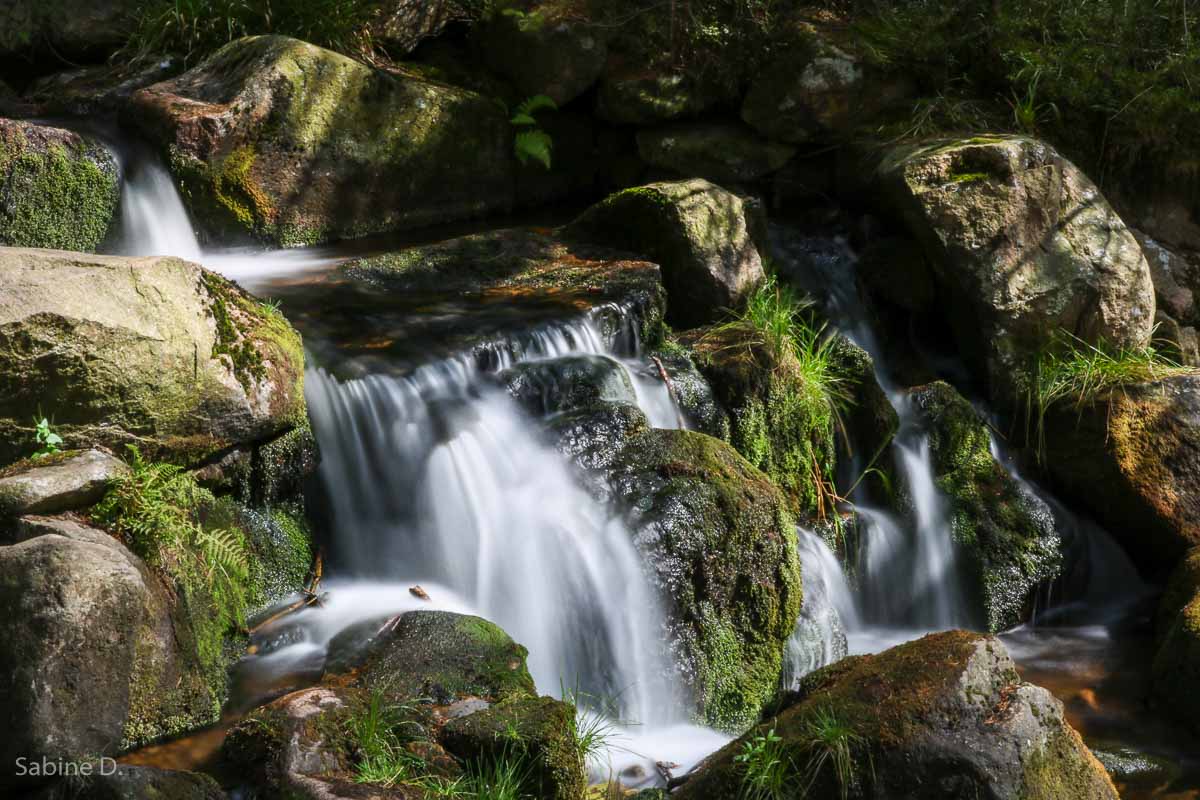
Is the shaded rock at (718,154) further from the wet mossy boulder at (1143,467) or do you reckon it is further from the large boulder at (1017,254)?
the wet mossy boulder at (1143,467)

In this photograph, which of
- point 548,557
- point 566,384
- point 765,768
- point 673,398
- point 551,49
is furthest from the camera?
point 551,49

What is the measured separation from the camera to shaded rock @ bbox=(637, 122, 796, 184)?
873 centimetres

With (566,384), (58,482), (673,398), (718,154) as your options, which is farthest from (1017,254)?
(58,482)

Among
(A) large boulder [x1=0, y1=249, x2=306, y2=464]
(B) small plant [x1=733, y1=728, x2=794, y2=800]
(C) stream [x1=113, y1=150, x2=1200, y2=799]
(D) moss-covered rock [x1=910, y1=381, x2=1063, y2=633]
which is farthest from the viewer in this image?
(D) moss-covered rock [x1=910, y1=381, x2=1063, y2=633]

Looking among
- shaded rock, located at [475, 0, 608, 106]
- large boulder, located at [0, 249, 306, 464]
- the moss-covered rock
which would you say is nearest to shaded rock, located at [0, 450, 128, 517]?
large boulder, located at [0, 249, 306, 464]

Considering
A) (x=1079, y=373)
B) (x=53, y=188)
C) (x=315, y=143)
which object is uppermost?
(x=315, y=143)

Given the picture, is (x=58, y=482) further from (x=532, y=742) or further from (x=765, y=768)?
(x=765, y=768)

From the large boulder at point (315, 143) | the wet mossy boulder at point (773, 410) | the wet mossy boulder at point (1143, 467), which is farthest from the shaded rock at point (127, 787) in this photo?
the wet mossy boulder at point (1143, 467)

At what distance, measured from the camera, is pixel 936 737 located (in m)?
3.55

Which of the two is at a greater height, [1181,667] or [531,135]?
[531,135]

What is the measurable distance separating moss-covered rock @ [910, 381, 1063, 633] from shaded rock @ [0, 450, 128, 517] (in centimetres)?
446

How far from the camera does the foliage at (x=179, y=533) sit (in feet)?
12.8

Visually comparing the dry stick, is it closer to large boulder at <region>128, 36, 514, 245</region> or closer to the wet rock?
the wet rock

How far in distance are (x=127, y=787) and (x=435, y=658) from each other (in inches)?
46.0
